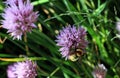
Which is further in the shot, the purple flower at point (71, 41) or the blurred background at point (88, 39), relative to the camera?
the blurred background at point (88, 39)

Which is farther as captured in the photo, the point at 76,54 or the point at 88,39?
the point at 88,39

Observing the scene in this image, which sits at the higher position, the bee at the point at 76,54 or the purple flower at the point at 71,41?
the purple flower at the point at 71,41

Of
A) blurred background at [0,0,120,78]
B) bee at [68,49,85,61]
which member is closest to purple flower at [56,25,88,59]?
bee at [68,49,85,61]

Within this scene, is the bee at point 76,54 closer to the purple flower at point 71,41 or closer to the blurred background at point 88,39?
the purple flower at point 71,41

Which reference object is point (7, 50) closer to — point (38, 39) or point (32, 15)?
point (38, 39)

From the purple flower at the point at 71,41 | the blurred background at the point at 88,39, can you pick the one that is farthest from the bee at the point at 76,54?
the blurred background at the point at 88,39

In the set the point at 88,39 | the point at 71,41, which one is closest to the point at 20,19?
the point at 71,41

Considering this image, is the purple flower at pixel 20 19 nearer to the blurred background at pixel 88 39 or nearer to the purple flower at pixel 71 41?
the purple flower at pixel 71 41

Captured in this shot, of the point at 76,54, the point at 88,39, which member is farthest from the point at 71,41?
the point at 88,39

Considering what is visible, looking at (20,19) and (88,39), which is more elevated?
(20,19)

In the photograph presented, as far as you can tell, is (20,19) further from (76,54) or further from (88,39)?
(88,39)

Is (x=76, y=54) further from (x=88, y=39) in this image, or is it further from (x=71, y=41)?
(x=88, y=39)
